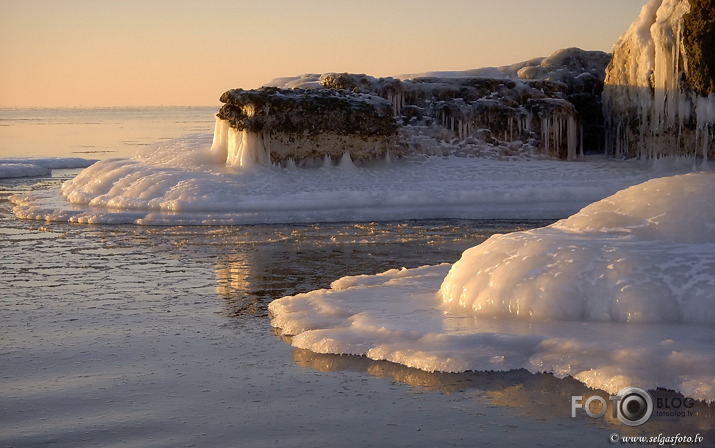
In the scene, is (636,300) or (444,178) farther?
(444,178)

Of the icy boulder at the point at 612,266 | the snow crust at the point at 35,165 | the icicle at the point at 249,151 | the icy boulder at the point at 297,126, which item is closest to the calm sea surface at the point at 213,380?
the icy boulder at the point at 612,266

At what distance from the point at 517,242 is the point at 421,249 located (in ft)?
11.9

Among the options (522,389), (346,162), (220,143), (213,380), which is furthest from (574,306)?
(220,143)

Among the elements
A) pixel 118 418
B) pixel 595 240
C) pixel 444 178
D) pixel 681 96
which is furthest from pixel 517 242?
pixel 681 96

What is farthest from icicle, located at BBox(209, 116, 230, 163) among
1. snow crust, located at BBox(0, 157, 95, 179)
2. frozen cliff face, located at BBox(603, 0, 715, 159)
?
snow crust, located at BBox(0, 157, 95, 179)

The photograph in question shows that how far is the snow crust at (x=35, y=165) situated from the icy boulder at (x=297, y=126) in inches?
331

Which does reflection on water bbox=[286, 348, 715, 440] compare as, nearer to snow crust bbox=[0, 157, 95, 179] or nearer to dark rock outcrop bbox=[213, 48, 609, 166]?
dark rock outcrop bbox=[213, 48, 609, 166]

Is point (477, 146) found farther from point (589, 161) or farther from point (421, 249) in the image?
point (421, 249)

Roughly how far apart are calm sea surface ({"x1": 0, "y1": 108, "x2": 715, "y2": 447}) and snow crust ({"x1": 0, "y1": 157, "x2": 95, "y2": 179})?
14733mm

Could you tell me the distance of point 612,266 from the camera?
6.50 meters

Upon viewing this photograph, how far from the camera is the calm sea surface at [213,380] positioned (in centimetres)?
462

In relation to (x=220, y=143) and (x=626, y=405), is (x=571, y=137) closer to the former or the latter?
(x=220, y=143)

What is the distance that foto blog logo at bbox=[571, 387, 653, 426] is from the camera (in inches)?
187

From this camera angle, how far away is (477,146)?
19062 mm
